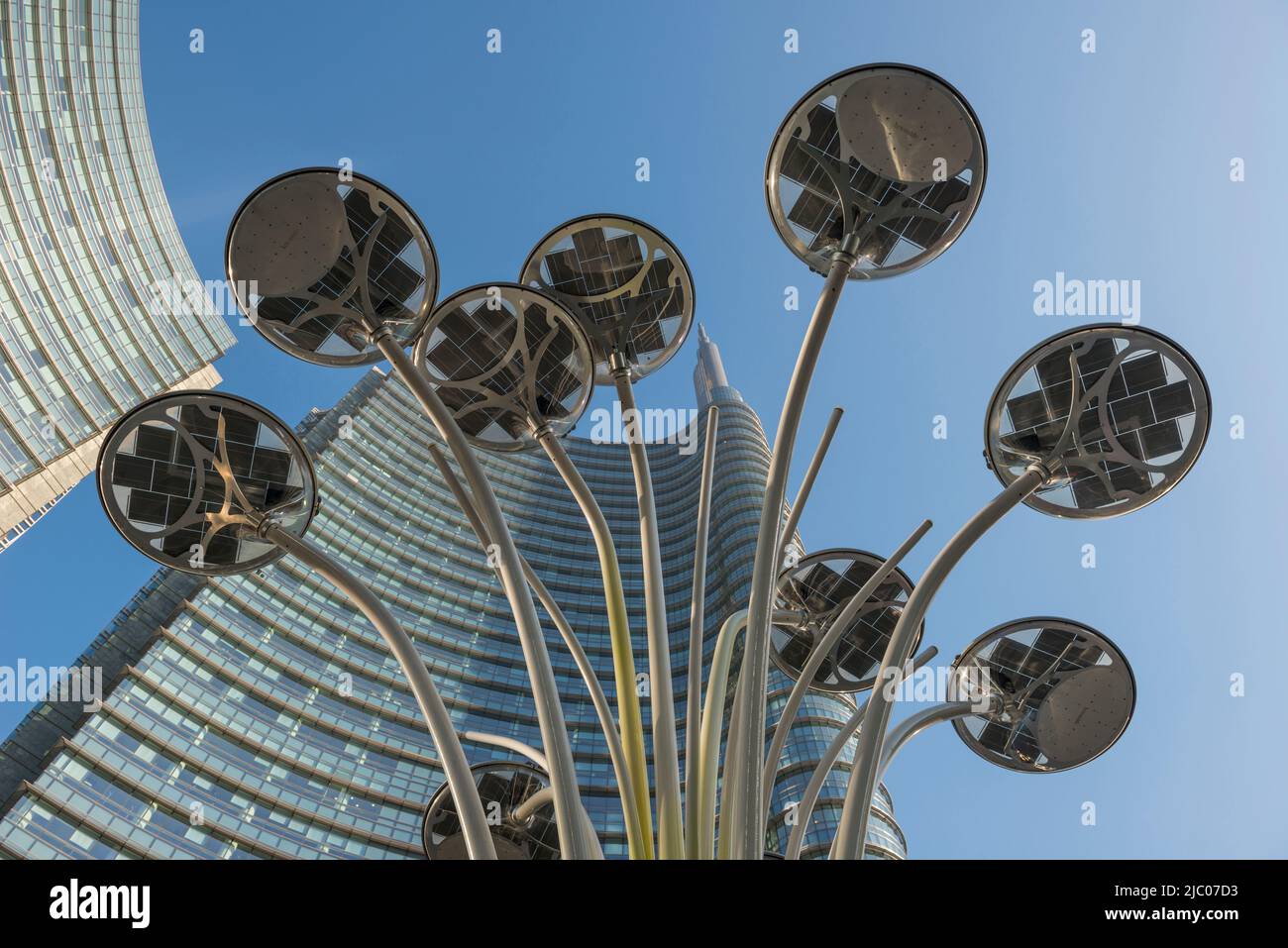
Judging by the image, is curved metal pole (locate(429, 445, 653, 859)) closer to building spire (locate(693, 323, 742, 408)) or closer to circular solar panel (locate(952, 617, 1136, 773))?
circular solar panel (locate(952, 617, 1136, 773))

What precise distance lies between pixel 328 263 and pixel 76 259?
5066 cm

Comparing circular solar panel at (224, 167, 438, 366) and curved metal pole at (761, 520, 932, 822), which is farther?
curved metal pole at (761, 520, 932, 822)

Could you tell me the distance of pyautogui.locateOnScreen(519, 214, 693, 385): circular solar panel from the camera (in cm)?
1024

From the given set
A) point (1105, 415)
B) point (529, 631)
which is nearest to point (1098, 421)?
point (1105, 415)

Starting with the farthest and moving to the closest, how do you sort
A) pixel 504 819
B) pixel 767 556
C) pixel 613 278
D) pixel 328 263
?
pixel 504 819 < pixel 613 278 < pixel 328 263 < pixel 767 556

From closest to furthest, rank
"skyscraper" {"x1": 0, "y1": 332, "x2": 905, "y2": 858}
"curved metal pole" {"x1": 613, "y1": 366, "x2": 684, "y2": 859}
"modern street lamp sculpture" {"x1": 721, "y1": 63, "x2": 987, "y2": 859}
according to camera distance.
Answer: "curved metal pole" {"x1": 613, "y1": 366, "x2": 684, "y2": 859} < "modern street lamp sculpture" {"x1": 721, "y1": 63, "x2": 987, "y2": 859} < "skyscraper" {"x1": 0, "y1": 332, "x2": 905, "y2": 858}

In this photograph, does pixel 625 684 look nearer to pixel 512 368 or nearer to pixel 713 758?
pixel 713 758

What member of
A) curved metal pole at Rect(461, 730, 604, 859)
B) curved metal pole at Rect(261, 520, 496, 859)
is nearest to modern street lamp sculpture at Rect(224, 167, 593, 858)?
curved metal pole at Rect(261, 520, 496, 859)

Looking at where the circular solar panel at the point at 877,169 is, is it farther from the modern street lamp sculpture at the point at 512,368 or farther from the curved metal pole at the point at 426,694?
the curved metal pole at the point at 426,694

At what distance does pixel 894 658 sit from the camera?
25.7 ft

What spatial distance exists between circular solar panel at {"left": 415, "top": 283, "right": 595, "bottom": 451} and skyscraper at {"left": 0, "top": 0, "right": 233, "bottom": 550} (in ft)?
132

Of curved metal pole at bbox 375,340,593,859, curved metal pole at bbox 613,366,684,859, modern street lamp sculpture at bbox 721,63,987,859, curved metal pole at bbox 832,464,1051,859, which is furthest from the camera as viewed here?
modern street lamp sculpture at bbox 721,63,987,859
